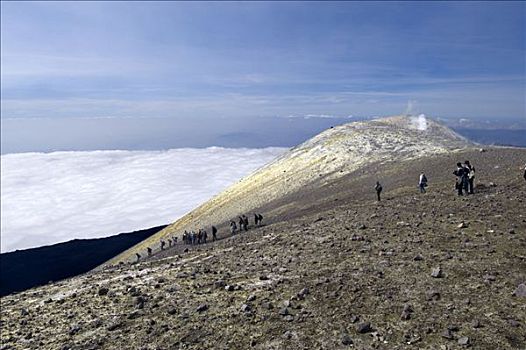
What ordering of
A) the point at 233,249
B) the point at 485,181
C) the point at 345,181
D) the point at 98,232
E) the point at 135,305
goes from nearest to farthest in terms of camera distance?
the point at 135,305
the point at 233,249
the point at 485,181
the point at 345,181
the point at 98,232

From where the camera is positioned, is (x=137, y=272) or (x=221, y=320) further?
(x=137, y=272)

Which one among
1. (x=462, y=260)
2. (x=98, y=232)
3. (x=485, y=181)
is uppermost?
(x=485, y=181)

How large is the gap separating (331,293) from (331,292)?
0.26 feet

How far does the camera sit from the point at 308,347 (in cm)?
1137

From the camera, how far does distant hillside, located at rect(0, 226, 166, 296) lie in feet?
217

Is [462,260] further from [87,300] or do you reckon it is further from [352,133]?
[352,133]

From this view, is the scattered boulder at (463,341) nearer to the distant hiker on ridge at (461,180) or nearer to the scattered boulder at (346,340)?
the scattered boulder at (346,340)

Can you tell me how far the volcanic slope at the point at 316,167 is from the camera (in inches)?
2013

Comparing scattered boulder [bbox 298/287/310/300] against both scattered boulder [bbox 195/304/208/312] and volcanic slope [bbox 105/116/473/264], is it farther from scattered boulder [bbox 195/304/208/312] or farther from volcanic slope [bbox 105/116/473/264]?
volcanic slope [bbox 105/116/473/264]

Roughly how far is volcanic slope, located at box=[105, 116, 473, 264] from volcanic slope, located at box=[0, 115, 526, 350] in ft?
68.6

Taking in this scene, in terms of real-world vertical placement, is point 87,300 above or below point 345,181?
below

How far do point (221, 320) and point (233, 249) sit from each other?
970cm

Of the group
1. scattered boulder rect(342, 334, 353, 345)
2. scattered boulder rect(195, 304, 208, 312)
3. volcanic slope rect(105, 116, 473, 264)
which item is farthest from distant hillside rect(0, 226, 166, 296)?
scattered boulder rect(342, 334, 353, 345)

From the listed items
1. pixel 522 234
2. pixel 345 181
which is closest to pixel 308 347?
pixel 522 234
